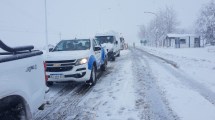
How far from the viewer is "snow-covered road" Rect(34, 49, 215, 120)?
6203mm

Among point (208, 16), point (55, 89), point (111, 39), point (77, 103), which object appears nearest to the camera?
point (77, 103)

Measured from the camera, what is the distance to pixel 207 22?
60.8 m

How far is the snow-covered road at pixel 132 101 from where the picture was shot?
20.4ft

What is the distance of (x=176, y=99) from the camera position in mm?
7543

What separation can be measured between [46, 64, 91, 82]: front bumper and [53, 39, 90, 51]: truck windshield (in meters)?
1.87

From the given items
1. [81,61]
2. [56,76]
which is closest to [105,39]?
[81,61]

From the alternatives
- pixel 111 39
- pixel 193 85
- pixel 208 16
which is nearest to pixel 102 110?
pixel 193 85

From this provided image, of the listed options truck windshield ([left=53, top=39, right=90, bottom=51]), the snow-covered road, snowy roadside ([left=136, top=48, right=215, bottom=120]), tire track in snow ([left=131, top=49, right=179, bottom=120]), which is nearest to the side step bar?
the snow-covered road

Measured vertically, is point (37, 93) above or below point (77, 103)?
above

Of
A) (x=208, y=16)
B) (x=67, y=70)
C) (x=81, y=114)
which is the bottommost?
(x=81, y=114)

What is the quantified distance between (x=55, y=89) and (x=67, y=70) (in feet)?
3.50

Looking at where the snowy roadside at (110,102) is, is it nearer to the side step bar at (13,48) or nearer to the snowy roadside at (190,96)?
the snowy roadside at (190,96)

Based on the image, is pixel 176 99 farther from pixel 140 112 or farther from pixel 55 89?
pixel 55 89

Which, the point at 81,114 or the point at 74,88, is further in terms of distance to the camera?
the point at 74,88
